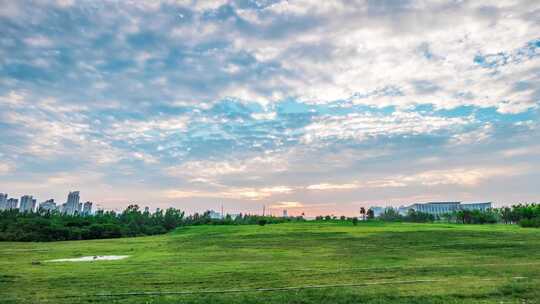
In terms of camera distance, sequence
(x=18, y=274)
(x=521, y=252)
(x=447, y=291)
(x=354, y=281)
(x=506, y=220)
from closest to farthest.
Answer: (x=447, y=291) → (x=354, y=281) → (x=18, y=274) → (x=521, y=252) → (x=506, y=220)

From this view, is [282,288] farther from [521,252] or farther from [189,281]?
[521,252]

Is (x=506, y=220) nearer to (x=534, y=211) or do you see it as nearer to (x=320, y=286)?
(x=534, y=211)

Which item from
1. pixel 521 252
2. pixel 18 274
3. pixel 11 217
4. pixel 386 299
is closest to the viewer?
pixel 386 299

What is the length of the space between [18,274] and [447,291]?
79.2 ft

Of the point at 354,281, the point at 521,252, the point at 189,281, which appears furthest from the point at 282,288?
the point at 521,252

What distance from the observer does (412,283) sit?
16062mm

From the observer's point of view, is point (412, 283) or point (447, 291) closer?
point (447, 291)

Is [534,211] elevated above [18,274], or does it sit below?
above

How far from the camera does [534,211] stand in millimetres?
93625

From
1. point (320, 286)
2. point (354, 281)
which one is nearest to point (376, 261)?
point (354, 281)

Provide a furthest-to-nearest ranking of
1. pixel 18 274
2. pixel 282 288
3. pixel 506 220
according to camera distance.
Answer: pixel 506 220, pixel 18 274, pixel 282 288

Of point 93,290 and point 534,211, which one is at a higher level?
point 534,211

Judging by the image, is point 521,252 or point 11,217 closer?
point 521,252

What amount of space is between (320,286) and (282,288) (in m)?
1.77
